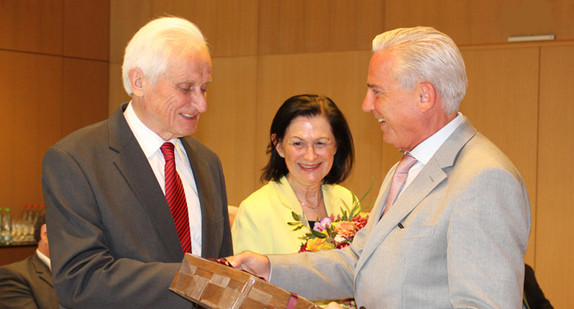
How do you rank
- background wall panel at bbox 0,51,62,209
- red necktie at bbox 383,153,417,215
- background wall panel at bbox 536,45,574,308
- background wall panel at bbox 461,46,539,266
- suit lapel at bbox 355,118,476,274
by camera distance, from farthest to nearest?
background wall panel at bbox 0,51,62,209, background wall panel at bbox 461,46,539,266, background wall panel at bbox 536,45,574,308, red necktie at bbox 383,153,417,215, suit lapel at bbox 355,118,476,274

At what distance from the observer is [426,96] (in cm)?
202

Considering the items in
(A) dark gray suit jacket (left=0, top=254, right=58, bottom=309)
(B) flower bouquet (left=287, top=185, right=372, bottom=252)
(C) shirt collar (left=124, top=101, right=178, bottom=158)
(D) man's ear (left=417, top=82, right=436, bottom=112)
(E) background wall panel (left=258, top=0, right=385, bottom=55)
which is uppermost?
(E) background wall panel (left=258, top=0, right=385, bottom=55)

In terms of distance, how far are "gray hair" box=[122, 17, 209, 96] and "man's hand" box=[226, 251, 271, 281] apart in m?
0.72

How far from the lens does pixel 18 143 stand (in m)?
8.15

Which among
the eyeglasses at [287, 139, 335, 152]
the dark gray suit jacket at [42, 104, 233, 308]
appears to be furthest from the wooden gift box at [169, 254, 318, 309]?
the eyeglasses at [287, 139, 335, 152]

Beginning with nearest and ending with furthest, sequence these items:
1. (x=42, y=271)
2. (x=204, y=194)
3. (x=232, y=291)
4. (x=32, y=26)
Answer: (x=232, y=291) < (x=204, y=194) < (x=42, y=271) < (x=32, y=26)

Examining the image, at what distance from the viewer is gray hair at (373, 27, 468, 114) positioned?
199 cm

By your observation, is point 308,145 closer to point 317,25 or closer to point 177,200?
point 177,200

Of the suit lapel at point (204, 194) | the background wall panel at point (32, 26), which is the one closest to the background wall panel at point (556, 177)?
the suit lapel at point (204, 194)

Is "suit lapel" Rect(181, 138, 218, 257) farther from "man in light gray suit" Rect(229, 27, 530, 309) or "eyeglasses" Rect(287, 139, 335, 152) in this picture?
"eyeglasses" Rect(287, 139, 335, 152)

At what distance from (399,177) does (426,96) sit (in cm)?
33

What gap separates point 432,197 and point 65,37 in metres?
7.92

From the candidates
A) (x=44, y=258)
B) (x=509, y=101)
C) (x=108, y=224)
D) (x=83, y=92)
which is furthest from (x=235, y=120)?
(x=108, y=224)

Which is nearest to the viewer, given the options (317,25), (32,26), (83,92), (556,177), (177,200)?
(177,200)
